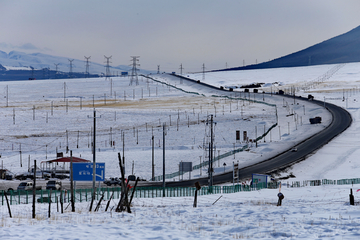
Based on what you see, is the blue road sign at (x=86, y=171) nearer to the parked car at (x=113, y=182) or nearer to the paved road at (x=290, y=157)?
the parked car at (x=113, y=182)

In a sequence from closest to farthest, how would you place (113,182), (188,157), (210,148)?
(113,182) → (210,148) → (188,157)

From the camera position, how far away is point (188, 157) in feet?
269

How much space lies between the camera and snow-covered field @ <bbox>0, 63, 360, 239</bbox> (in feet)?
60.6

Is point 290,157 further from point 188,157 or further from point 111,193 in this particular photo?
point 111,193

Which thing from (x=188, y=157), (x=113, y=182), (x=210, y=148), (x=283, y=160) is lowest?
(x=113, y=182)

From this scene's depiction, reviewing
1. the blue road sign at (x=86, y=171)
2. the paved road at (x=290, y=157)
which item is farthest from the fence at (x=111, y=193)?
the paved road at (x=290, y=157)

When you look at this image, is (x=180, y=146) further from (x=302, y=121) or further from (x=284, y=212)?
(x=284, y=212)

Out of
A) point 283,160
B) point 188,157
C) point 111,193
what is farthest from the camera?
point 188,157

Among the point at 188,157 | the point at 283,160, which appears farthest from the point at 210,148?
the point at 283,160

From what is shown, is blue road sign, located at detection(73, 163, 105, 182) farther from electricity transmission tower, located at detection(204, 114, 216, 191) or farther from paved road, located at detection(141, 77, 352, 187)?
paved road, located at detection(141, 77, 352, 187)

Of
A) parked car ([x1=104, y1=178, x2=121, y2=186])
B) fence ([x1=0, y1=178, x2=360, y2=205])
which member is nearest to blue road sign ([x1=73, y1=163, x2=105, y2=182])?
fence ([x1=0, y1=178, x2=360, y2=205])

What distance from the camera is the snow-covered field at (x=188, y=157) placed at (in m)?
18.5

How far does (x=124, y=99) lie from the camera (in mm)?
175500

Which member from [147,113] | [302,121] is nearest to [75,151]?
[147,113]
